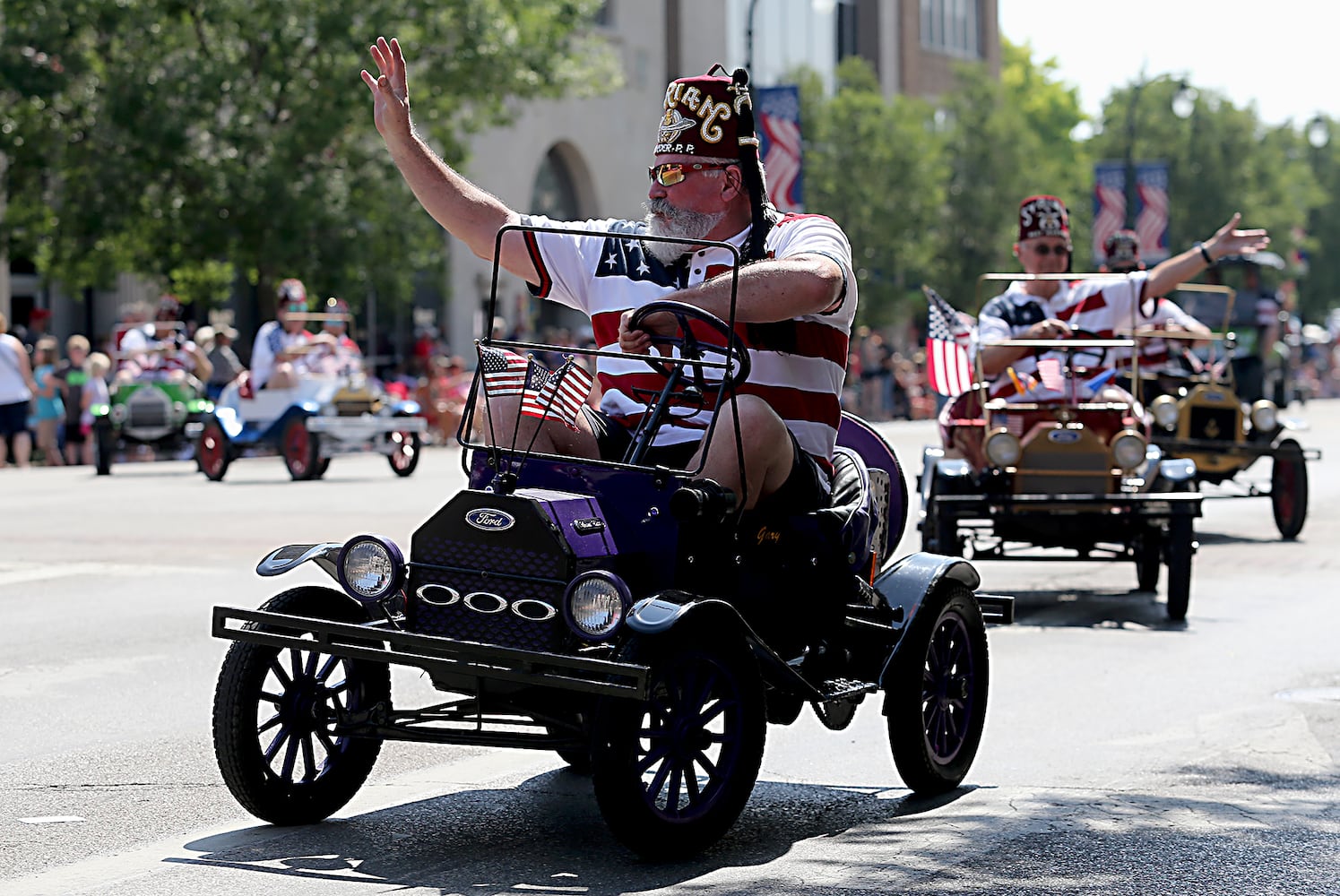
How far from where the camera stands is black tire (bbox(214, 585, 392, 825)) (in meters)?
5.68

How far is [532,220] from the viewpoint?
6.22m

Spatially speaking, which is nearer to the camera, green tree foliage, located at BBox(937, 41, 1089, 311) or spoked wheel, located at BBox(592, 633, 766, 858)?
spoked wheel, located at BBox(592, 633, 766, 858)

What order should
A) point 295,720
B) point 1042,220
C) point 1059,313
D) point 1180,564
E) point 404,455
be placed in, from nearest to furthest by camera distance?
point 295,720 < point 1180,564 < point 1042,220 < point 1059,313 < point 404,455

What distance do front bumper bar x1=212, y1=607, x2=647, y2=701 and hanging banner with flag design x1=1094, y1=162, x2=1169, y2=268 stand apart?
4278 cm

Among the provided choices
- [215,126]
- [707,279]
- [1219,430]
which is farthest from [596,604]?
[215,126]

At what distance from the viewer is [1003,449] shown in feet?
38.8

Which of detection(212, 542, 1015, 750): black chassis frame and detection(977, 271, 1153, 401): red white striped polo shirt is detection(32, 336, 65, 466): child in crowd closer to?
detection(977, 271, 1153, 401): red white striped polo shirt

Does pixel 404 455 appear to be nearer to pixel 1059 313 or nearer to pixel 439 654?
pixel 1059 313

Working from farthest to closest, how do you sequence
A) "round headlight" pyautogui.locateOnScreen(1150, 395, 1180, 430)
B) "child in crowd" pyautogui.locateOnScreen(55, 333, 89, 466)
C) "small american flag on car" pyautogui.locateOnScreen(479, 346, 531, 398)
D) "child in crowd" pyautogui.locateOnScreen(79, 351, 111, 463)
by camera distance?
Result: "child in crowd" pyautogui.locateOnScreen(55, 333, 89, 466)
"child in crowd" pyautogui.locateOnScreen(79, 351, 111, 463)
"round headlight" pyautogui.locateOnScreen(1150, 395, 1180, 430)
"small american flag on car" pyautogui.locateOnScreen(479, 346, 531, 398)

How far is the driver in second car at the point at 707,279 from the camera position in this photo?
579cm

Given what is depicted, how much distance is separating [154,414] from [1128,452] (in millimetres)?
15748

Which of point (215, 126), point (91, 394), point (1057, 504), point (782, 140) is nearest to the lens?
point (1057, 504)

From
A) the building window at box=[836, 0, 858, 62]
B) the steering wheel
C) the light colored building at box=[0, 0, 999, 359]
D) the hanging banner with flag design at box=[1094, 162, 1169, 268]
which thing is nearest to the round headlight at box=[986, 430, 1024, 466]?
the steering wheel

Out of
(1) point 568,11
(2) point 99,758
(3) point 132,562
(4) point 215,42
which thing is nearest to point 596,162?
(1) point 568,11
